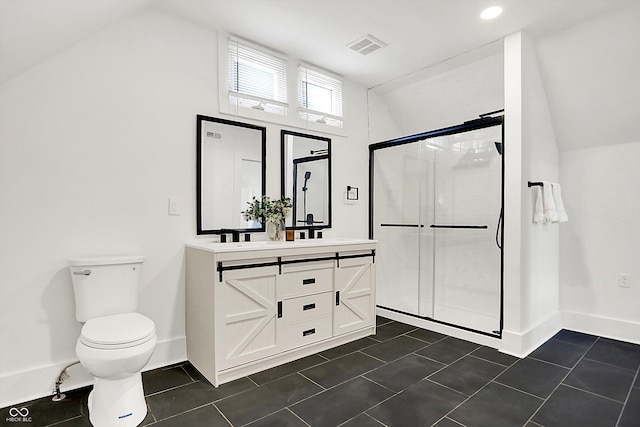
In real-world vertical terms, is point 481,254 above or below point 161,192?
below

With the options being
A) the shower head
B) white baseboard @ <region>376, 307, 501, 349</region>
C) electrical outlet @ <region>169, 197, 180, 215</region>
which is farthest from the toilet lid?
white baseboard @ <region>376, 307, 501, 349</region>

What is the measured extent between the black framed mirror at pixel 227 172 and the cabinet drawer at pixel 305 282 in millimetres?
612

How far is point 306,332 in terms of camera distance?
8.77 feet

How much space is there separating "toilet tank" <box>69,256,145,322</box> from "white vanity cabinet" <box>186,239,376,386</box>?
1.38 feet

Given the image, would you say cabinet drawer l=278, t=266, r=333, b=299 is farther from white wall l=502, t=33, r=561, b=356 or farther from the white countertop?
white wall l=502, t=33, r=561, b=356

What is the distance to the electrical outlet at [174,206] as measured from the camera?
100 inches

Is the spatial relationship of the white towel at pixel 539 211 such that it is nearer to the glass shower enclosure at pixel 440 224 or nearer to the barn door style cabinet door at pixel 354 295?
the glass shower enclosure at pixel 440 224

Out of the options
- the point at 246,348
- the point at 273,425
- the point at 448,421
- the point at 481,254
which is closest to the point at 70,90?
the point at 246,348

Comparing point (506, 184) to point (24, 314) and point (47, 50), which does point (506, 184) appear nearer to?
point (47, 50)

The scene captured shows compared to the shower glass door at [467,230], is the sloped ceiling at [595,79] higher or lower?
higher

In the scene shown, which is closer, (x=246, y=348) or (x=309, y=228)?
(x=246, y=348)

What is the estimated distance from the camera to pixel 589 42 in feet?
8.72

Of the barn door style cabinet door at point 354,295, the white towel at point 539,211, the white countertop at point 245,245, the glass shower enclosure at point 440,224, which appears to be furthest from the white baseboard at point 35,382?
the white towel at point 539,211

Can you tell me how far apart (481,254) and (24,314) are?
148 inches
